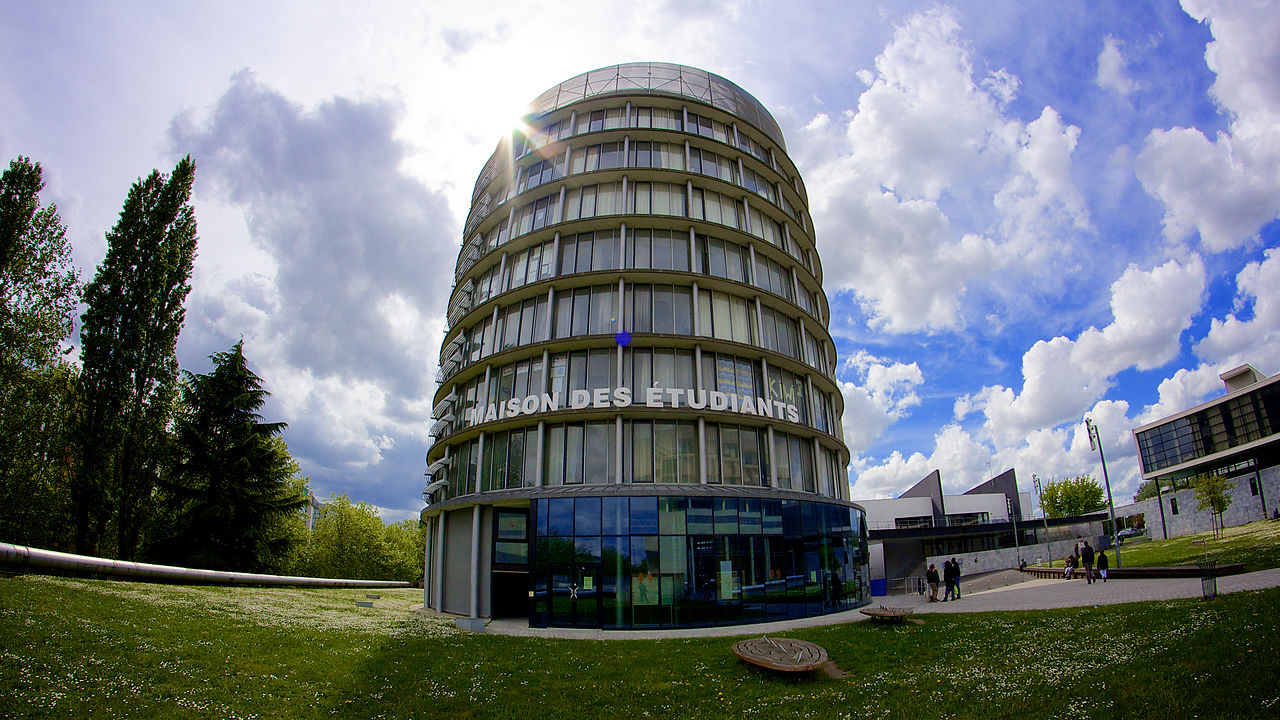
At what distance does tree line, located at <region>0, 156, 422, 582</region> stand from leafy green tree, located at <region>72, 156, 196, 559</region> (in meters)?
0.07

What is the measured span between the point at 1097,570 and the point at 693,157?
106ft

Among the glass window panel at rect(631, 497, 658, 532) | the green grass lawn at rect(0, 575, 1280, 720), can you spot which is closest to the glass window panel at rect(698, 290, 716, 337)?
the glass window panel at rect(631, 497, 658, 532)

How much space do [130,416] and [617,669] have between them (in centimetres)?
3714

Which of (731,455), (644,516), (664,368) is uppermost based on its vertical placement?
(664,368)

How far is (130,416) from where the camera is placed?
35969 millimetres

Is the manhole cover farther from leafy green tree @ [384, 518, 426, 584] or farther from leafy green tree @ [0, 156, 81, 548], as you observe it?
leafy green tree @ [384, 518, 426, 584]

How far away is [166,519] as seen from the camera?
41375 millimetres

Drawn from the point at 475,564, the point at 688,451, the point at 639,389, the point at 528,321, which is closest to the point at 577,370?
the point at 639,389

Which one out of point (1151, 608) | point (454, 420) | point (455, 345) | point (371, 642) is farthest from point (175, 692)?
point (455, 345)

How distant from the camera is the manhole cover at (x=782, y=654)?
42.3ft

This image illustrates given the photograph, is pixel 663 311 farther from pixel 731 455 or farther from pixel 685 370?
pixel 731 455

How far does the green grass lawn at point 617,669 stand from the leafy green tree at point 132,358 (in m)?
19.2

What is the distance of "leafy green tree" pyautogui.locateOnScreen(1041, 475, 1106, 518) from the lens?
88625 mm

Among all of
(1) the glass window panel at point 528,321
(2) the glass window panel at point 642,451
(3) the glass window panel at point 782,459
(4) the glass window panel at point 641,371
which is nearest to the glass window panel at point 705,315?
(4) the glass window panel at point 641,371
